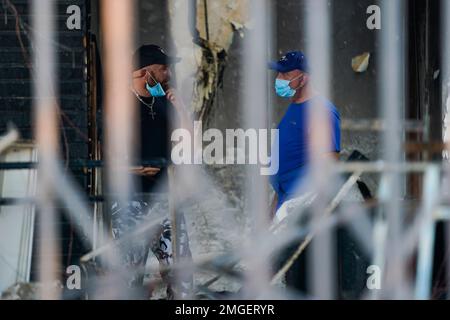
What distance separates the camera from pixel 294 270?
20.9 ft

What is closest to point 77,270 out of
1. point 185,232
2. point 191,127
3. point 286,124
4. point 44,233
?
point 44,233

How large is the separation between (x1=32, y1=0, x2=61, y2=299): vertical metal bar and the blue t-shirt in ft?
4.42

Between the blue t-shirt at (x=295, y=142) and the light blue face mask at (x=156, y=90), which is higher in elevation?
the light blue face mask at (x=156, y=90)

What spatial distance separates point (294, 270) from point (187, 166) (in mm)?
897

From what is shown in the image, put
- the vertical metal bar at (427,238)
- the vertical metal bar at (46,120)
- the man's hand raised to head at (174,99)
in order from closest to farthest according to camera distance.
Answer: the vertical metal bar at (427,238)
the vertical metal bar at (46,120)
the man's hand raised to head at (174,99)

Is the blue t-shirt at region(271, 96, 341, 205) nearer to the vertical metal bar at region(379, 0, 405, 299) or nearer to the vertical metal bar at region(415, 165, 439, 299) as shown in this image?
the vertical metal bar at region(379, 0, 405, 299)

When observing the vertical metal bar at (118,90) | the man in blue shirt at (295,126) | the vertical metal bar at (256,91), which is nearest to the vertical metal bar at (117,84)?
the vertical metal bar at (118,90)

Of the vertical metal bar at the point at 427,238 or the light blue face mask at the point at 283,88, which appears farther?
the light blue face mask at the point at 283,88

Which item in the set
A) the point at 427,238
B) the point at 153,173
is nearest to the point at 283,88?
the point at 153,173

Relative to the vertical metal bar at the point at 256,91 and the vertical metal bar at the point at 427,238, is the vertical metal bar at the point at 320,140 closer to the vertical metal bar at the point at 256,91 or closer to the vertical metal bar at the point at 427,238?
the vertical metal bar at the point at 256,91

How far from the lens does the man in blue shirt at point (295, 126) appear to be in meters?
6.45

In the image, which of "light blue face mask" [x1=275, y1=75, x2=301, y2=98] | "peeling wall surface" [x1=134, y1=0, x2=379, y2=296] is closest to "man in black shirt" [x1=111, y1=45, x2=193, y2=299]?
"peeling wall surface" [x1=134, y1=0, x2=379, y2=296]
